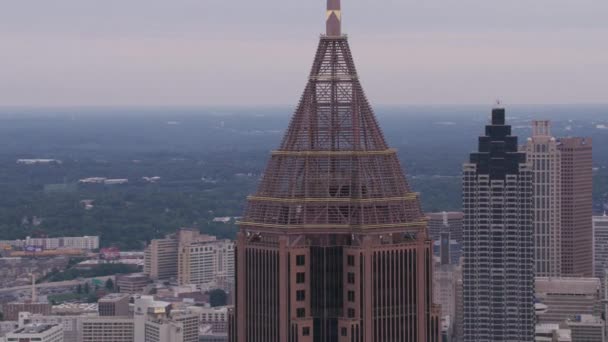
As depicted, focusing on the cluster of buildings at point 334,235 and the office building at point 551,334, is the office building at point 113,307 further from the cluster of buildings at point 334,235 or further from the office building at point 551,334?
the cluster of buildings at point 334,235

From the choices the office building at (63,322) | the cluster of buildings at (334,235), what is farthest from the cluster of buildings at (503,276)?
the cluster of buildings at (334,235)

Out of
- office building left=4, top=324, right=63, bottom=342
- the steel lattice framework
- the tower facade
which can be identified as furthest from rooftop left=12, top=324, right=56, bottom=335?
the steel lattice framework

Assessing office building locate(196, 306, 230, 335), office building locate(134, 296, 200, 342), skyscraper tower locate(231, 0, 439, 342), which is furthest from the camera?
office building locate(196, 306, 230, 335)

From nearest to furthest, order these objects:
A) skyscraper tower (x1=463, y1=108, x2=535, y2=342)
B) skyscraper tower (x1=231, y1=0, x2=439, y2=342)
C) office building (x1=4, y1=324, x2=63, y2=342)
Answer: skyscraper tower (x1=231, y1=0, x2=439, y2=342) < office building (x1=4, y1=324, x2=63, y2=342) < skyscraper tower (x1=463, y1=108, x2=535, y2=342)

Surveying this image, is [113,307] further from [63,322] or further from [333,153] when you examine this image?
[333,153]

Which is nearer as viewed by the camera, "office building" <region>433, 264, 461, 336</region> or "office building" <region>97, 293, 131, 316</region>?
"office building" <region>433, 264, 461, 336</region>

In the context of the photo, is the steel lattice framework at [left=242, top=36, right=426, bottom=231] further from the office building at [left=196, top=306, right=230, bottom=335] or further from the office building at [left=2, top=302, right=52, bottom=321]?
the office building at [left=2, top=302, right=52, bottom=321]

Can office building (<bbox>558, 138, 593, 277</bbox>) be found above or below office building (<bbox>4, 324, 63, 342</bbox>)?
above
